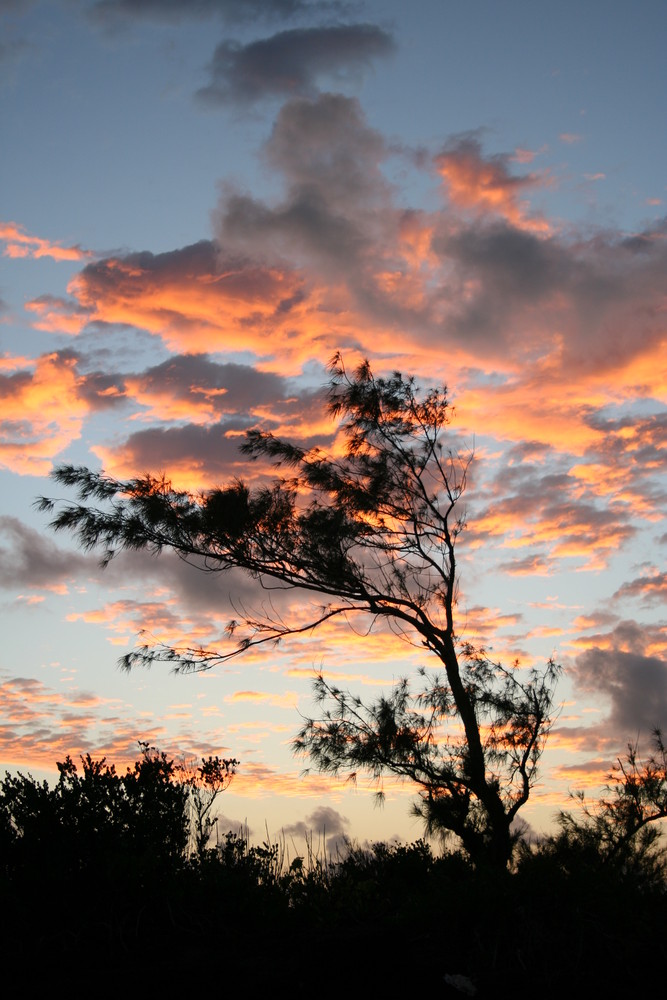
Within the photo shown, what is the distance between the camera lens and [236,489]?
14812 mm

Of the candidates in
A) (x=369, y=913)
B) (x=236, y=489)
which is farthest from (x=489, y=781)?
(x=369, y=913)

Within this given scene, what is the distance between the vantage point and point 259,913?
7324 millimetres

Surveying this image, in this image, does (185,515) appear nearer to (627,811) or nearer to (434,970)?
(627,811)

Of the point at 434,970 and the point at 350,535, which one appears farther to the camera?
the point at 350,535

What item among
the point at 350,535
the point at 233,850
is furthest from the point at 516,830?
the point at 233,850

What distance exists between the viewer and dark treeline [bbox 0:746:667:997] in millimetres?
6125

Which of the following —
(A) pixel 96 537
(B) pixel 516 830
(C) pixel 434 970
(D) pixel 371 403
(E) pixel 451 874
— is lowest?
(C) pixel 434 970

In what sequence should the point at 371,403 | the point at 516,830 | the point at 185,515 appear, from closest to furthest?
the point at 516,830
the point at 185,515
the point at 371,403

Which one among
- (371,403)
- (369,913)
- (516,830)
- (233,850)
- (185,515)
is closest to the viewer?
(369,913)

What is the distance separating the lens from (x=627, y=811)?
15.0 m

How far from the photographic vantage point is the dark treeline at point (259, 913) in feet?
20.1

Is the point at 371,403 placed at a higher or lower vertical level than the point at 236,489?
higher

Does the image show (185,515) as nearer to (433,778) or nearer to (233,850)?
(433,778)

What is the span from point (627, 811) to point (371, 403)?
8193 millimetres
